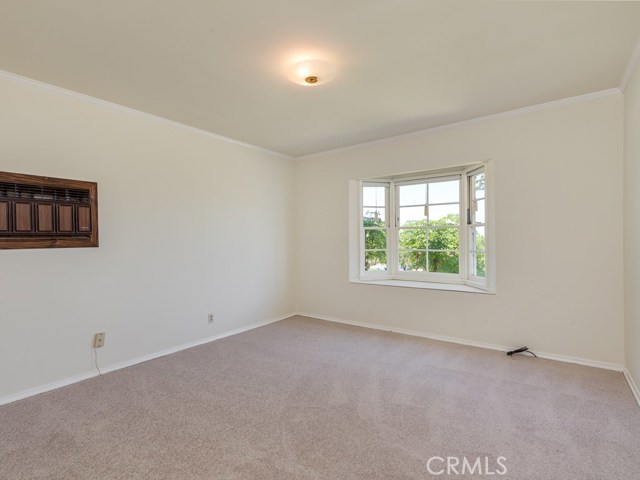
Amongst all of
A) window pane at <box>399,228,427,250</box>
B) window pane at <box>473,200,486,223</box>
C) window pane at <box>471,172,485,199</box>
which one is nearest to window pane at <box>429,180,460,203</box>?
window pane at <box>471,172,485,199</box>

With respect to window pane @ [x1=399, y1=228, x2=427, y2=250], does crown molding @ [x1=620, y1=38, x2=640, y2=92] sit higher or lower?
higher

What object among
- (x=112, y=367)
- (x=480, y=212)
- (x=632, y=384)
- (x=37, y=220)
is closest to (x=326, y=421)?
(x=112, y=367)

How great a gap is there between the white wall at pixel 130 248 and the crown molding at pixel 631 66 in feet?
12.2

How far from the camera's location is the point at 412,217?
179 inches

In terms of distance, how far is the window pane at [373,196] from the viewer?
475 cm

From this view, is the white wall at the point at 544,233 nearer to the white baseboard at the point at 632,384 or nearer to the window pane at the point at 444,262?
the white baseboard at the point at 632,384

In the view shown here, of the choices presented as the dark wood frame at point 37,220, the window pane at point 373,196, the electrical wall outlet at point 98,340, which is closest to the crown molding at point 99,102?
the dark wood frame at point 37,220

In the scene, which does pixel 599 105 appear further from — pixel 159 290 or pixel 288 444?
pixel 159 290

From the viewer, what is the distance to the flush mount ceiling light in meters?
2.37

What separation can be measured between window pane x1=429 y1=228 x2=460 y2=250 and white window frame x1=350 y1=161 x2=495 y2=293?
7cm

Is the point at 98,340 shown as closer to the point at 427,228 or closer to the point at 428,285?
the point at 428,285

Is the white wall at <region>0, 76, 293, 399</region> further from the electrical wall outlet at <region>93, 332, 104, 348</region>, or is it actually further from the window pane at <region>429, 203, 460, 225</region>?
the window pane at <region>429, 203, 460, 225</region>

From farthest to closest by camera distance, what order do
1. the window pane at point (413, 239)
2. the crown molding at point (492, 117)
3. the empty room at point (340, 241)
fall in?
the window pane at point (413, 239) → the crown molding at point (492, 117) → the empty room at point (340, 241)

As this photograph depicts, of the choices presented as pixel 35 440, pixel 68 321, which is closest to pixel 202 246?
pixel 68 321
